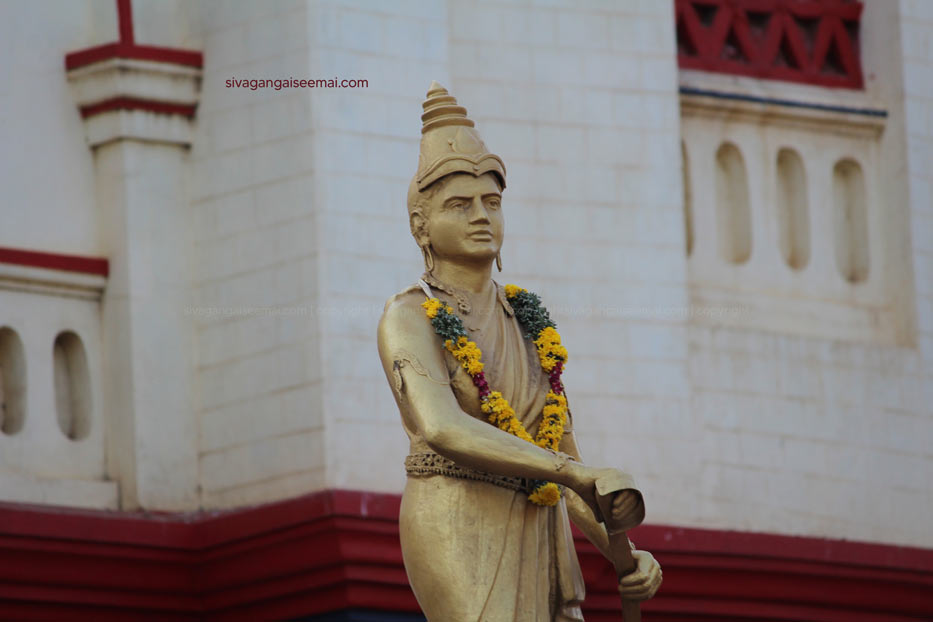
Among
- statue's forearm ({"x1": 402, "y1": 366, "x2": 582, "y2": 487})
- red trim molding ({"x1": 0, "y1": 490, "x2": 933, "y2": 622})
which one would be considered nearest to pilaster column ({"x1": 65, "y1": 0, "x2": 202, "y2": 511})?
red trim molding ({"x1": 0, "y1": 490, "x2": 933, "y2": 622})

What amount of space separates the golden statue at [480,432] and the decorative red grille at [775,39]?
8.38 metres

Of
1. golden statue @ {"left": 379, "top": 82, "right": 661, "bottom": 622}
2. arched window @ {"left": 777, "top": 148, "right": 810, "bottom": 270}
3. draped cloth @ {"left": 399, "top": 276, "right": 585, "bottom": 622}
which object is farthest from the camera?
arched window @ {"left": 777, "top": 148, "right": 810, "bottom": 270}

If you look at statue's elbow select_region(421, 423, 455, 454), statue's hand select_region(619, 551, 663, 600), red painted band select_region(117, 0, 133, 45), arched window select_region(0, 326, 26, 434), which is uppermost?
red painted band select_region(117, 0, 133, 45)

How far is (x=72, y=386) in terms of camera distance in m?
18.5

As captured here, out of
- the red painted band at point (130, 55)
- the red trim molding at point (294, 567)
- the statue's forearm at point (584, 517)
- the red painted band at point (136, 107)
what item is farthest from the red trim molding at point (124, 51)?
the statue's forearm at point (584, 517)

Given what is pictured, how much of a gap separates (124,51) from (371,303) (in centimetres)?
235

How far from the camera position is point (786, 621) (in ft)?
62.9

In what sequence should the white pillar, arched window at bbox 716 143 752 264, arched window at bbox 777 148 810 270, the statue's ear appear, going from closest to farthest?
the statue's ear < the white pillar < arched window at bbox 716 143 752 264 < arched window at bbox 777 148 810 270

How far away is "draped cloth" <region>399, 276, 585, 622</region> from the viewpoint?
37.1 ft

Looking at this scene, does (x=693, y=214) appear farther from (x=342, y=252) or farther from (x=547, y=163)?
(x=342, y=252)

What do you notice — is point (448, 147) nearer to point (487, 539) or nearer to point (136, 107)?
point (487, 539)

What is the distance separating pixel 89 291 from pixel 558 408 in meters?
7.40

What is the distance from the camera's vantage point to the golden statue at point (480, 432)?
1118 cm

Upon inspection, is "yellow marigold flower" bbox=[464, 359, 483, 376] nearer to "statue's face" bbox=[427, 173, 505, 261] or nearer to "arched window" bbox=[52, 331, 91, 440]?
"statue's face" bbox=[427, 173, 505, 261]
